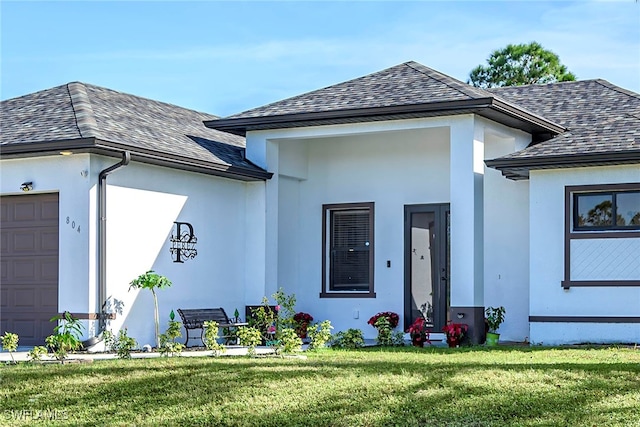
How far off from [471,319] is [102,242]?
604cm

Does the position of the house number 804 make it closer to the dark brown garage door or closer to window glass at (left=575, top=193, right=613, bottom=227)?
the dark brown garage door

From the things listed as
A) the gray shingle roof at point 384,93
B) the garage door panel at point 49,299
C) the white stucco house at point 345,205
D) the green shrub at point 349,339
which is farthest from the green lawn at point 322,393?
the gray shingle roof at point 384,93

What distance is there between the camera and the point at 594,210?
1719 centimetres

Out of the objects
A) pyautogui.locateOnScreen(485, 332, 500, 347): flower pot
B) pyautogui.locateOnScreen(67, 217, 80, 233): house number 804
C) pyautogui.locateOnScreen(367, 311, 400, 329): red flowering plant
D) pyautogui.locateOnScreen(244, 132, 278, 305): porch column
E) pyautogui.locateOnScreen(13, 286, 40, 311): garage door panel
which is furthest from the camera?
pyautogui.locateOnScreen(367, 311, 400, 329): red flowering plant

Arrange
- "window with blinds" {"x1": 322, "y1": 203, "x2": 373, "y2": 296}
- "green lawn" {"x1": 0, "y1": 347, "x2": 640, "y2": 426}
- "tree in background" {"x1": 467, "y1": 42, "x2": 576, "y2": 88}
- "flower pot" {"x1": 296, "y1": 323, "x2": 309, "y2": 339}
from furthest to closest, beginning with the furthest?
"tree in background" {"x1": 467, "y1": 42, "x2": 576, "y2": 88}, "window with blinds" {"x1": 322, "y1": 203, "x2": 373, "y2": 296}, "flower pot" {"x1": 296, "y1": 323, "x2": 309, "y2": 339}, "green lawn" {"x1": 0, "y1": 347, "x2": 640, "y2": 426}

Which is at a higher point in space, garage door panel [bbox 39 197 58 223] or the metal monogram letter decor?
garage door panel [bbox 39 197 58 223]

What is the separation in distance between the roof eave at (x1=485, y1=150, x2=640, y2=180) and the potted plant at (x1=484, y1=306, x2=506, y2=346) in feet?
8.17

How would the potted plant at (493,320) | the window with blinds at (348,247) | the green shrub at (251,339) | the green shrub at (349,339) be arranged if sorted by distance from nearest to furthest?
the green shrub at (251,339) → the green shrub at (349,339) → the potted plant at (493,320) → the window with blinds at (348,247)

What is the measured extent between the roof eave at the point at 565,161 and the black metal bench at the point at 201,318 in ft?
16.9

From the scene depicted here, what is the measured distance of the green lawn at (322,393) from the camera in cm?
956

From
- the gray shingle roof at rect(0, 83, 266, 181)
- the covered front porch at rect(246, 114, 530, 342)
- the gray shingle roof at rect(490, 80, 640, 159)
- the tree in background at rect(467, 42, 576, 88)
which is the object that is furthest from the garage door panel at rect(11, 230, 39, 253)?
the tree in background at rect(467, 42, 576, 88)

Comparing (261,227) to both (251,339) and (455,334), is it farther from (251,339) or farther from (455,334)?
(251,339)

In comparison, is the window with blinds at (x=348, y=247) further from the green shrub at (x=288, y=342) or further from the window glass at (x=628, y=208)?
the green shrub at (x=288, y=342)

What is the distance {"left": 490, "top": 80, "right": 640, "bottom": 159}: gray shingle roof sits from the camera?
56.5ft
